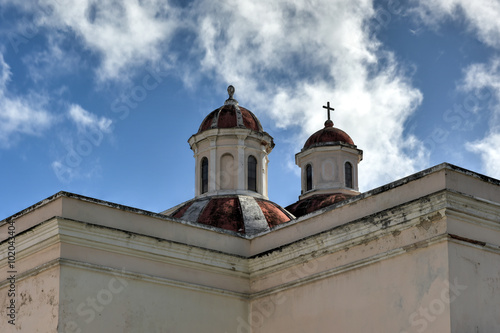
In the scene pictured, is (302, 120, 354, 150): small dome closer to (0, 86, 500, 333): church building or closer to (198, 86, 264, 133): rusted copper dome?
(198, 86, 264, 133): rusted copper dome

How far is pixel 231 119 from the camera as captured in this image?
20.0 meters

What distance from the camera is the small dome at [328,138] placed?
23.6 meters

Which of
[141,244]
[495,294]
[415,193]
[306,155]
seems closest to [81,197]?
[141,244]

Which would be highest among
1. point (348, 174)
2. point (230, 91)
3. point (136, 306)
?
point (230, 91)

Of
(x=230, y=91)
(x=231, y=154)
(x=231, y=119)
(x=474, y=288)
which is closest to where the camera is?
(x=474, y=288)

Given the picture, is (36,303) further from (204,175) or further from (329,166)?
(329,166)

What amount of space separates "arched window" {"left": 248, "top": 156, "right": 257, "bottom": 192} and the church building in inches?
164

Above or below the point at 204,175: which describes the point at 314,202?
above

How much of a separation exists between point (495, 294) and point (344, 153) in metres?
12.0

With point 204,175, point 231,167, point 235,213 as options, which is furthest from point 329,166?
point 235,213

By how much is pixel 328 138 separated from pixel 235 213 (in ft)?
21.4

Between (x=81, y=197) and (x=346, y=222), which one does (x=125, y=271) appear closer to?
(x=81, y=197)

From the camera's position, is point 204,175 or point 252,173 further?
point 204,175

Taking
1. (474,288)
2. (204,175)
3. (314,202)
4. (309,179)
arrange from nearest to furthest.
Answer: (474,288) → (204,175) → (314,202) → (309,179)
